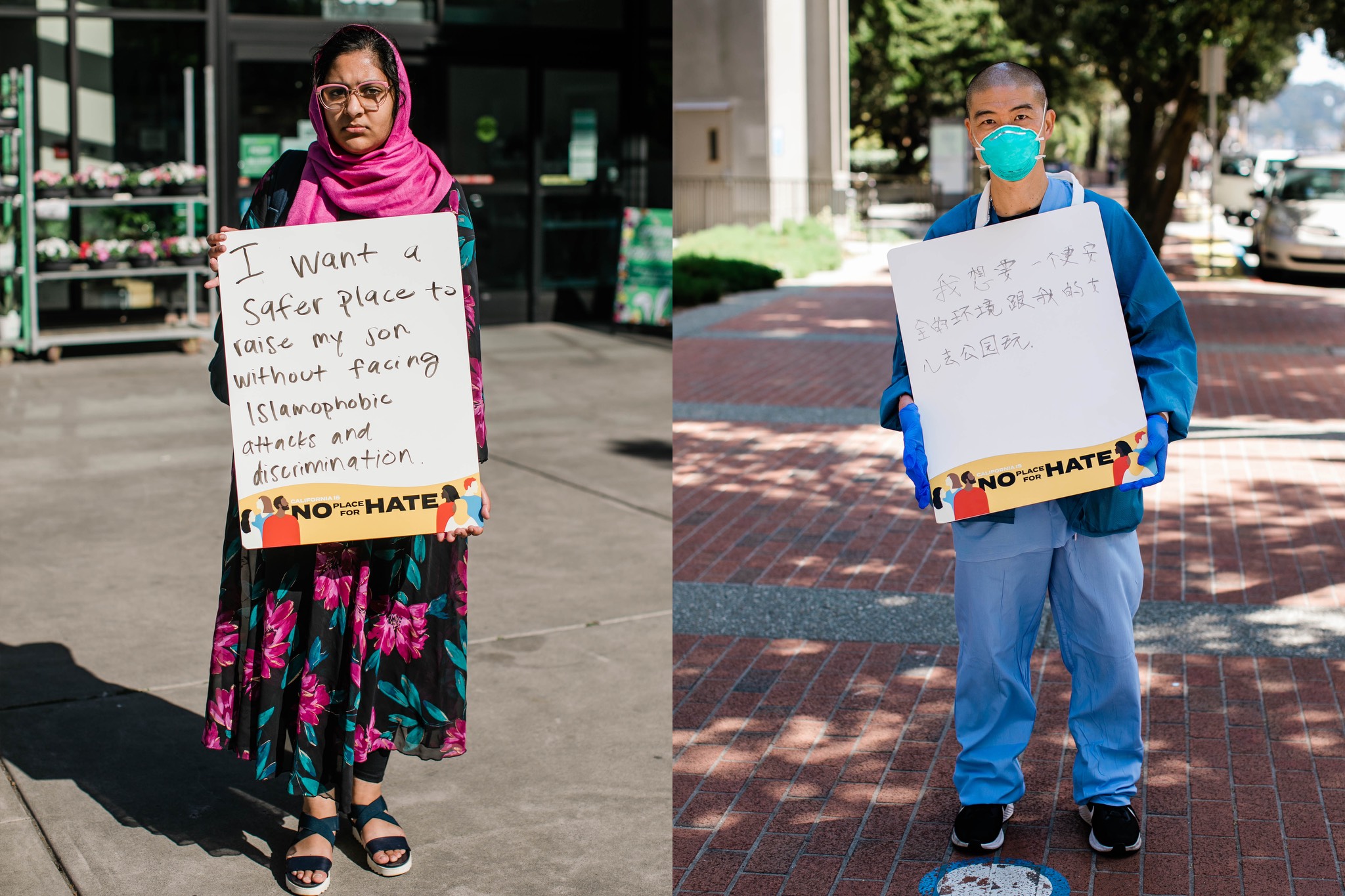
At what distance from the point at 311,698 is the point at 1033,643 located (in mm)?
1794

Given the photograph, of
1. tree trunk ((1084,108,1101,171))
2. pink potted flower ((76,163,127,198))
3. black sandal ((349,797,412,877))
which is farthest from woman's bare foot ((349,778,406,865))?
tree trunk ((1084,108,1101,171))

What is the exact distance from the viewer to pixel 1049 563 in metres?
3.56

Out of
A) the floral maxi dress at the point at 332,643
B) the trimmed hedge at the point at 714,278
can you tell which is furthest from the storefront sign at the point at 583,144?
the floral maxi dress at the point at 332,643

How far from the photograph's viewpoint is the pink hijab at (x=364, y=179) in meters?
3.37

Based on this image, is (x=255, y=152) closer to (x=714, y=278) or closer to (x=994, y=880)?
(x=714, y=278)

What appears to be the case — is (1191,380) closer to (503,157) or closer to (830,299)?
(503,157)

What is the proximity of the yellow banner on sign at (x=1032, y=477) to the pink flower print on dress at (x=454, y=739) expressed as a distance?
1.32 m

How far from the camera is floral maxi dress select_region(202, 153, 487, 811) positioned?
3541 millimetres

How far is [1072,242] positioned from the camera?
3348mm

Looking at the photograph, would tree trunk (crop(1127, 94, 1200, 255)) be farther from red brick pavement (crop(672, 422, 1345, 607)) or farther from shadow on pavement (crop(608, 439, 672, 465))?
shadow on pavement (crop(608, 439, 672, 465))

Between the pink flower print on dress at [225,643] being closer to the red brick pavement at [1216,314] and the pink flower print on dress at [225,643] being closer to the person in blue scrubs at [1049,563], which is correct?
the person in blue scrubs at [1049,563]

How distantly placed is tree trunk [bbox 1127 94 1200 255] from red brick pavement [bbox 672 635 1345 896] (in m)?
18.5

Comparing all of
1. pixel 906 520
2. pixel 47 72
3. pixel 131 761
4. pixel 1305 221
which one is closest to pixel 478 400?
pixel 131 761

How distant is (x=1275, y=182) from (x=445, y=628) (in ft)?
68.3
